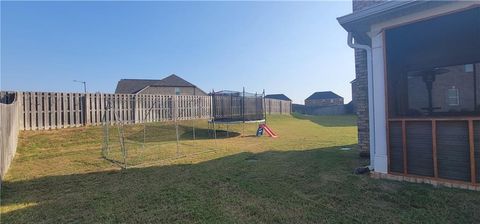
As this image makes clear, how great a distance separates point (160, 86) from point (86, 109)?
1059 inches

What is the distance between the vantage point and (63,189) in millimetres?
4883

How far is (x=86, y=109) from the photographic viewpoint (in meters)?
13.2

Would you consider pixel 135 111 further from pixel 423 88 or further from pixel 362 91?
pixel 423 88

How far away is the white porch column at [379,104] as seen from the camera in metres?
4.97

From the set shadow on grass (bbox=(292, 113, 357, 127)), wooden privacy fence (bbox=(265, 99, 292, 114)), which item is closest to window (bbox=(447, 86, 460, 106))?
shadow on grass (bbox=(292, 113, 357, 127))

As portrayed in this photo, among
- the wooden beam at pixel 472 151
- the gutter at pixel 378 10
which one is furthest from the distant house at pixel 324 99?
the wooden beam at pixel 472 151

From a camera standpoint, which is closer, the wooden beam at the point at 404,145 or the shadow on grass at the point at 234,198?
the shadow on grass at the point at 234,198

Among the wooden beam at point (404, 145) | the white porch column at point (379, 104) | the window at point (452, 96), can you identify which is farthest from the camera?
the window at point (452, 96)

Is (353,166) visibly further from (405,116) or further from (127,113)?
(127,113)

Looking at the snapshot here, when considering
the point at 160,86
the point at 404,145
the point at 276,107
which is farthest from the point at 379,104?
the point at 160,86

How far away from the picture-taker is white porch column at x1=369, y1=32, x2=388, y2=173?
16.3ft

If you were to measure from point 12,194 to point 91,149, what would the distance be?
18.4ft

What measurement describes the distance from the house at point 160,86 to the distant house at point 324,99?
89.3ft

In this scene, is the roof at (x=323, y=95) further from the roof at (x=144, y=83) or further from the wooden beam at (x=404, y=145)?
the wooden beam at (x=404, y=145)
